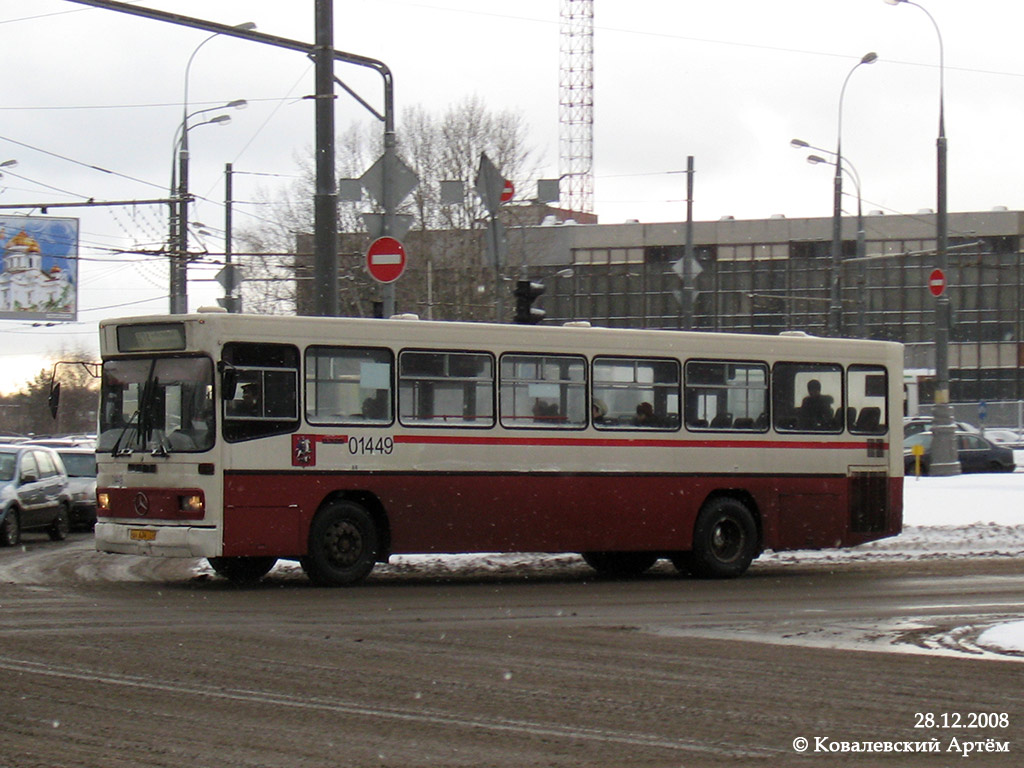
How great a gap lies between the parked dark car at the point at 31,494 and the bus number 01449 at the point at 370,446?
880 centimetres

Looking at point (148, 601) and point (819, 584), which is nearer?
point (148, 601)

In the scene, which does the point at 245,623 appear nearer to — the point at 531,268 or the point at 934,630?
the point at 934,630

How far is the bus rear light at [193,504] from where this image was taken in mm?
14914

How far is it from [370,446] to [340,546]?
3.38 ft

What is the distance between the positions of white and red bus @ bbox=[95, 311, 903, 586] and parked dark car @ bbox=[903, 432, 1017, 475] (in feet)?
84.1

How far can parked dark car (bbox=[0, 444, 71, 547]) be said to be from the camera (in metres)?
22.8

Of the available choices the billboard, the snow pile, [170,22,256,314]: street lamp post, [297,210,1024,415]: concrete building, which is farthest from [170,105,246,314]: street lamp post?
[297,210,1024,415]: concrete building

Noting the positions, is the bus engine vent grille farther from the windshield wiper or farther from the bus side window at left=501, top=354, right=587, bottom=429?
the windshield wiper

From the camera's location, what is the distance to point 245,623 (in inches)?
485

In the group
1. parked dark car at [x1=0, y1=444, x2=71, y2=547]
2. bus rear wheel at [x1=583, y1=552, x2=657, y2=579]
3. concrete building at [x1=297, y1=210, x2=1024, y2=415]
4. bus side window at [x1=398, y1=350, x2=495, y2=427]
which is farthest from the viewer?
concrete building at [x1=297, y1=210, x2=1024, y2=415]

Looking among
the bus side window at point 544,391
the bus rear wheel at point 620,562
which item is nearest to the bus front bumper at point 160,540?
the bus side window at point 544,391

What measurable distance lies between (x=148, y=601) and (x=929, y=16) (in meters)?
27.2

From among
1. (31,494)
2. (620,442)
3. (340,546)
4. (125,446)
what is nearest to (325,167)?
(125,446)

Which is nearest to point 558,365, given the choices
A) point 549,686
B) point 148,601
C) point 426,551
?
point 426,551
